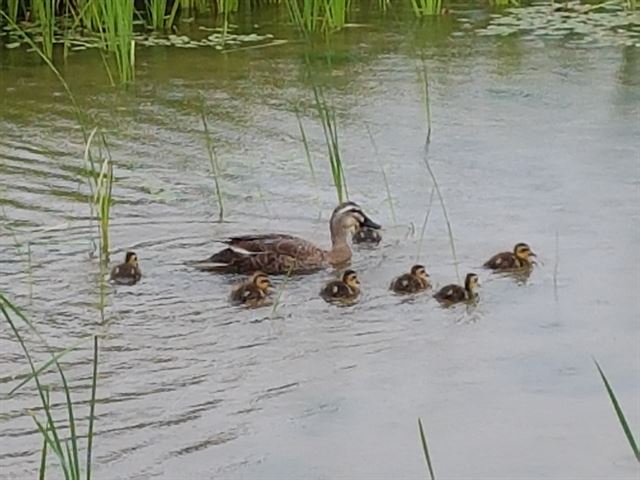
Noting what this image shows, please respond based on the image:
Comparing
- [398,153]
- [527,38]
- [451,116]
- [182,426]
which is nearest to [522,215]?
[398,153]

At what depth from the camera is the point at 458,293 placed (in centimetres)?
519

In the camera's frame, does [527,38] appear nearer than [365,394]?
No

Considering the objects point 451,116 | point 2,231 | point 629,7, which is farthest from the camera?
point 629,7

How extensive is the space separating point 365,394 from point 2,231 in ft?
6.77

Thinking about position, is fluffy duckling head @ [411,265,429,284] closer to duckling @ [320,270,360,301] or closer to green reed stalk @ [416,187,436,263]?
duckling @ [320,270,360,301]

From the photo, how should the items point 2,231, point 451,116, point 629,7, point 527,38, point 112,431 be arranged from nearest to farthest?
1. point 112,431
2. point 2,231
3. point 451,116
4. point 527,38
5. point 629,7

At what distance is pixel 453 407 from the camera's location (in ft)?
14.0

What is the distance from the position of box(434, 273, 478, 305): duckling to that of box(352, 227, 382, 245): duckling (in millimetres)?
623

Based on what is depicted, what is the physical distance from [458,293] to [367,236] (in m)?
0.77

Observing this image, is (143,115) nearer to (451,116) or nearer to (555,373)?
(451,116)

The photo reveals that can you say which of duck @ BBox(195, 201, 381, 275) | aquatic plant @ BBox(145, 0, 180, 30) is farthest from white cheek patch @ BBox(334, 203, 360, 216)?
aquatic plant @ BBox(145, 0, 180, 30)

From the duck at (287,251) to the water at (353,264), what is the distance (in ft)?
0.23

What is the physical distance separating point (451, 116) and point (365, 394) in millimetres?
3270

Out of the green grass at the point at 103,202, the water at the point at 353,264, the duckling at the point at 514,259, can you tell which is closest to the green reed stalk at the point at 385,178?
the water at the point at 353,264
